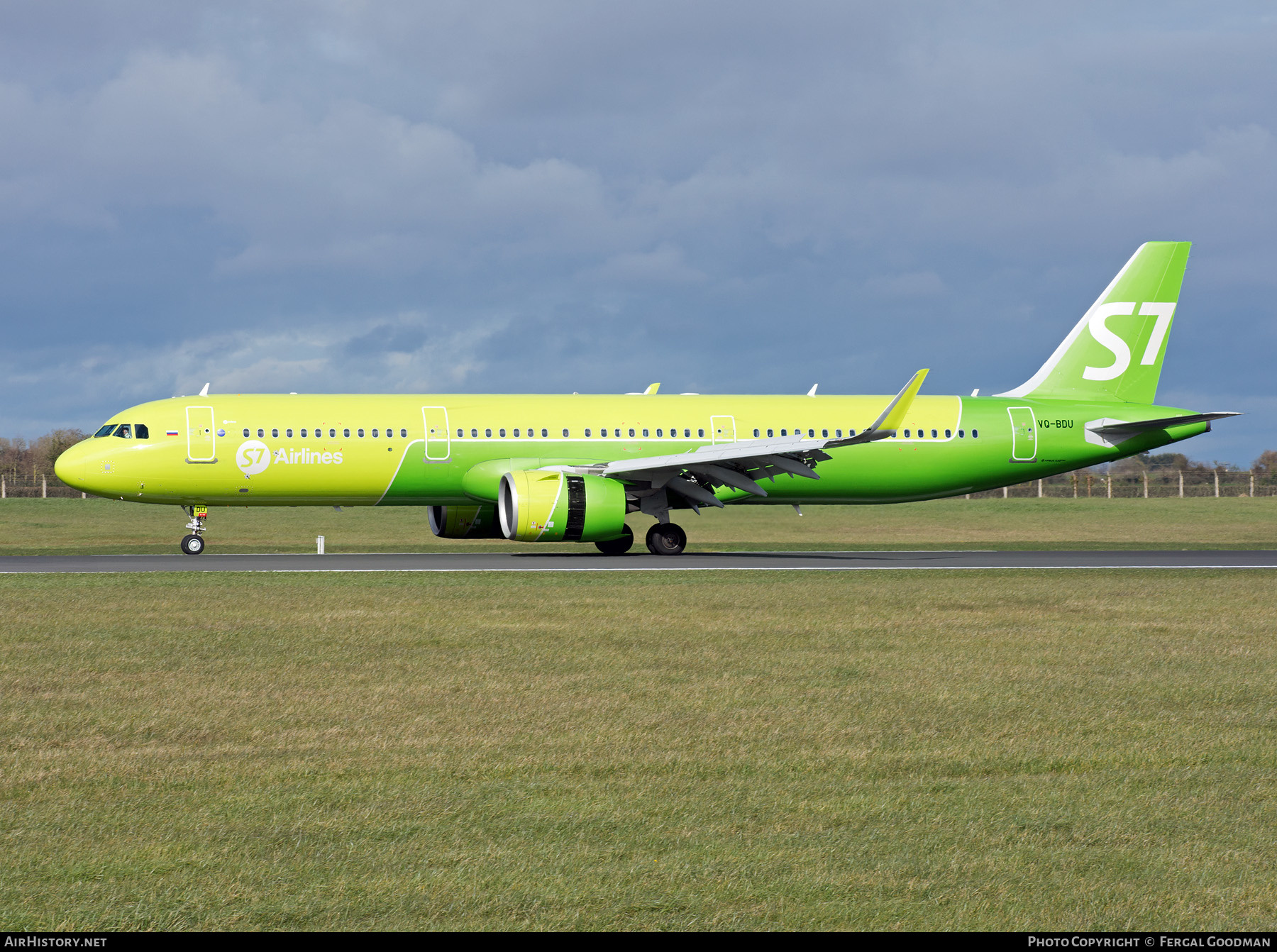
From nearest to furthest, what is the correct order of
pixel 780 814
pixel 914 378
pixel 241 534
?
pixel 780 814 < pixel 914 378 < pixel 241 534

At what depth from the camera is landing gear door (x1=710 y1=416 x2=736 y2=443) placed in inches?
1326

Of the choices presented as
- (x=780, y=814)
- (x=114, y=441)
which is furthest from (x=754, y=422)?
(x=780, y=814)

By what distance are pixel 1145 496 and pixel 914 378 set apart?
182 feet

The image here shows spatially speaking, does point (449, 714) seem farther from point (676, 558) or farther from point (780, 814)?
point (676, 558)

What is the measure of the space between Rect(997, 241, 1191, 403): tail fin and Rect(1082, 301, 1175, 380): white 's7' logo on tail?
0.02 metres

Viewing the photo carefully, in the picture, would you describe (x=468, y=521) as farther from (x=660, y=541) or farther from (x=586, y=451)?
(x=660, y=541)

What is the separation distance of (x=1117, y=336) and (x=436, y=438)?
66.4 ft

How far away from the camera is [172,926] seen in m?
5.55

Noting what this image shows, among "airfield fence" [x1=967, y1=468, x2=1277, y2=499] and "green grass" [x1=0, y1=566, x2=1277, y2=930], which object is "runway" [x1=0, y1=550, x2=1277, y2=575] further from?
"airfield fence" [x1=967, y1=468, x2=1277, y2=499]

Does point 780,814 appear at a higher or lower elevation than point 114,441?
lower

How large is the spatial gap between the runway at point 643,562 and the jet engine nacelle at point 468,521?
63 centimetres

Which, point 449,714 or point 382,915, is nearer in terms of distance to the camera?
point 382,915

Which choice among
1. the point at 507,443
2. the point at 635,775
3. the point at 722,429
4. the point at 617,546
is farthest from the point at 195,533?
the point at 635,775

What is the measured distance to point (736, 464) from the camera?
3144 cm
